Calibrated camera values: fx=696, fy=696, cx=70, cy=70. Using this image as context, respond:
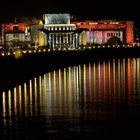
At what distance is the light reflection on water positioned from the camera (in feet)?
66.2

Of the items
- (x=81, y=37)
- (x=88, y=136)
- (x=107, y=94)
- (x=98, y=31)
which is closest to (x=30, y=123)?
(x=88, y=136)

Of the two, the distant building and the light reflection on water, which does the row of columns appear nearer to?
the distant building

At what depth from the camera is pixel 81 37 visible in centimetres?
11469

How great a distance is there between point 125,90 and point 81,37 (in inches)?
3229

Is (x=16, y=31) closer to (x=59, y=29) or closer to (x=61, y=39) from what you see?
(x=59, y=29)

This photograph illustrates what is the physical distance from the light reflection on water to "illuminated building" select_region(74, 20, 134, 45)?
3402 inches

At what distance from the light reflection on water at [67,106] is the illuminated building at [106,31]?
3402 inches

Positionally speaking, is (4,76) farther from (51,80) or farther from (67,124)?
(67,124)

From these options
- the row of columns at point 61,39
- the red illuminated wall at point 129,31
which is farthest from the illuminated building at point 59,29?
the red illuminated wall at point 129,31

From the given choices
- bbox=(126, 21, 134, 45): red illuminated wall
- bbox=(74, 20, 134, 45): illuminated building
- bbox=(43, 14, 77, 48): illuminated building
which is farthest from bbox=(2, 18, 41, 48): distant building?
bbox=(126, 21, 134, 45): red illuminated wall

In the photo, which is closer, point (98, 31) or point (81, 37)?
point (81, 37)

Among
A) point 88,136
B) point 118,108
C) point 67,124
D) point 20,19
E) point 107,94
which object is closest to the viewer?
point 88,136

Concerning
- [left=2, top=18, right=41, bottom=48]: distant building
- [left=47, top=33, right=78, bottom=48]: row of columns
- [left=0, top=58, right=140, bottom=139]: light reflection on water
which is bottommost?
[left=0, top=58, right=140, bottom=139]: light reflection on water

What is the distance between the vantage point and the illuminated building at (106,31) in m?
126
